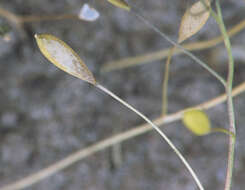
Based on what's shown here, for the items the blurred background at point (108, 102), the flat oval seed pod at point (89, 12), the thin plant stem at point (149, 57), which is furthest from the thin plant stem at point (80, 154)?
the flat oval seed pod at point (89, 12)

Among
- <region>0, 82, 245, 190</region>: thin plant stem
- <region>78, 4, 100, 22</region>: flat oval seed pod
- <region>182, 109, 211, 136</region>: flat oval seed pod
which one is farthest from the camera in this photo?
<region>0, 82, 245, 190</region>: thin plant stem

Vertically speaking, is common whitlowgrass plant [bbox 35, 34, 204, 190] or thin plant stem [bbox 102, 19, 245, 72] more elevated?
thin plant stem [bbox 102, 19, 245, 72]

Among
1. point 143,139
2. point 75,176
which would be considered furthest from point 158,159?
point 75,176

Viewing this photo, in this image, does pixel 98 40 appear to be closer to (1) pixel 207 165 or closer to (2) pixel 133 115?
(2) pixel 133 115

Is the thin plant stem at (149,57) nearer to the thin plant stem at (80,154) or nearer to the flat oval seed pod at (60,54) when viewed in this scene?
the thin plant stem at (80,154)

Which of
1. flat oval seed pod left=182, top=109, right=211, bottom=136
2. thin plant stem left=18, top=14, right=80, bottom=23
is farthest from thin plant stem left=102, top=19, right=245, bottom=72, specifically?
flat oval seed pod left=182, top=109, right=211, bottom=136

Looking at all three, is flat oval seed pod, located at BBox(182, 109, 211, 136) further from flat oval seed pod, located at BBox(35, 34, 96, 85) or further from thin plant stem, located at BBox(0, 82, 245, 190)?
thin plant stem, located at BBox(0, 82, 245, 190)

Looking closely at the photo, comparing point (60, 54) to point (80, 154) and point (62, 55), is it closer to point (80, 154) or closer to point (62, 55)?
point (62, 55)
